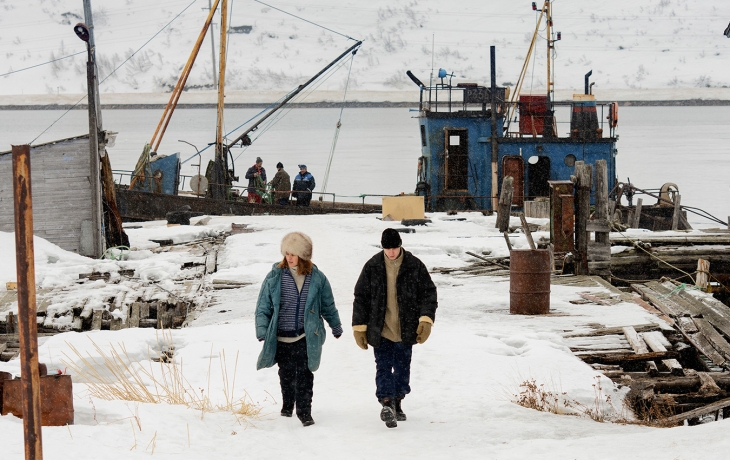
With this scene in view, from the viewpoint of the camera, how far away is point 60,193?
17.3 meters

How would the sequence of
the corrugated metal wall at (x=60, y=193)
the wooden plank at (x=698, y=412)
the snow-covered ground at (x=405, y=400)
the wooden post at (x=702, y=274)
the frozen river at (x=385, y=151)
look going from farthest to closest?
the frozen river at (x=385, y=151)
the corrugated metal wall at (x=60, y=193)
the wooden post at (x=702, y=274)
the wooden plank at (x=698, y=412)
the snow-covered ground at (x=405, y=400)

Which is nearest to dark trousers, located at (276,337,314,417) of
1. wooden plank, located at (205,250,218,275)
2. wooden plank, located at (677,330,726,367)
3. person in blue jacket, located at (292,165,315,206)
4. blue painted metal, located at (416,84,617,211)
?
wooden plank, located at (677,330,726,367)

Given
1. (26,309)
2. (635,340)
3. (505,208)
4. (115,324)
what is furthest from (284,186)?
(26,309)

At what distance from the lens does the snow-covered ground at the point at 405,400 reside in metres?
6.33

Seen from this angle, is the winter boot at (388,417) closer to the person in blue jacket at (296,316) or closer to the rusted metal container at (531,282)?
the person in blue jacket at (296,316)

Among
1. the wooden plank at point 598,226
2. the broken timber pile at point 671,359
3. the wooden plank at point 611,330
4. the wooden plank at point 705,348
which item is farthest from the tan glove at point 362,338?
the wooden plank at point 598,226

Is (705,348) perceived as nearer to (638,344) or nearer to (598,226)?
(638,344)

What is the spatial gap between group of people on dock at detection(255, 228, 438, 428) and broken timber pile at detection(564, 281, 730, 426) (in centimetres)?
236

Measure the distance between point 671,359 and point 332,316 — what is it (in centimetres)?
411

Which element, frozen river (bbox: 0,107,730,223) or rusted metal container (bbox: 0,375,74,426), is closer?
rusted metal container (bbox: 0,375,74,426)

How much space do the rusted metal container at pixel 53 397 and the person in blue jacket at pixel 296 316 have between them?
1.39 meters

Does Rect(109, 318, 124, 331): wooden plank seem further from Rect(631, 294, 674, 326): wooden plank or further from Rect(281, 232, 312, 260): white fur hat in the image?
Rect(631, 294, 674, 326): wooden plank

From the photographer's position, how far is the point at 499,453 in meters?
6.52

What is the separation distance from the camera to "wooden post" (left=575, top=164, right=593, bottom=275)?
14.5 meters
